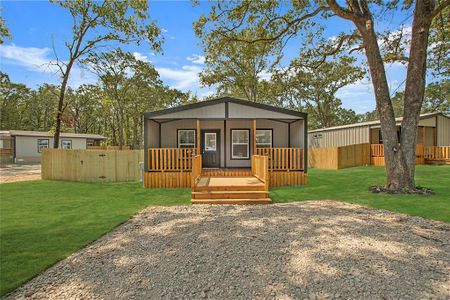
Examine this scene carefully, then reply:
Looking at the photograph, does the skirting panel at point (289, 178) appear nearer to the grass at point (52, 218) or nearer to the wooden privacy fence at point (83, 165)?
the grass at point (52, 218)

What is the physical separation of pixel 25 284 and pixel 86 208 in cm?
381

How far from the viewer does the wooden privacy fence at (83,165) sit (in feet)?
39.4

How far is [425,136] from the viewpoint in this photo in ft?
62.2

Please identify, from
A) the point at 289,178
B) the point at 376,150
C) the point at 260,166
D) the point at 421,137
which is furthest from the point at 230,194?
the point at 421,137

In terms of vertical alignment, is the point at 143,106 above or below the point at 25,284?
above

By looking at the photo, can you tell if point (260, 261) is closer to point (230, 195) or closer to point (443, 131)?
point (230, 195)

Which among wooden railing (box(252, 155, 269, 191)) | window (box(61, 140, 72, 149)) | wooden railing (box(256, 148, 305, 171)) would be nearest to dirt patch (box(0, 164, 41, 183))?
window (box(61, 140, 72, 149))

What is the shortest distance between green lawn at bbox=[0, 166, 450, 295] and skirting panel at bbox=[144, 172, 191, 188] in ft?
1.61

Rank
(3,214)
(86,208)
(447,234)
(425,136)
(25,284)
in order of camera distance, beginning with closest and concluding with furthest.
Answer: (25,284), (447,234), (3,214), (86,208), (425,136)

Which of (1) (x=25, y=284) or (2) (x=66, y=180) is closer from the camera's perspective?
(1) (x=25, y=284)

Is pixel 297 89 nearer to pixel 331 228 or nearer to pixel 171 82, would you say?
pixel 171 82

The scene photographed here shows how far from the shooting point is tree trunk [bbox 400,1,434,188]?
799cm

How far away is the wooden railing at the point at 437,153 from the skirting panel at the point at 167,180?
1725 cm

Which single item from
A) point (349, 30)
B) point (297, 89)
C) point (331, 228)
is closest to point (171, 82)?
point (297, 89)
